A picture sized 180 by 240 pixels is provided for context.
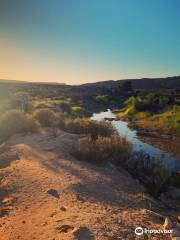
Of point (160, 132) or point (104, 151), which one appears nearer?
point (104, 151)

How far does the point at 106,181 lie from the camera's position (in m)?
11.1

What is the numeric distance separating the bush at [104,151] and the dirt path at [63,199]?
538 millimetres

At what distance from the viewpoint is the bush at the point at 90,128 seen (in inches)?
749

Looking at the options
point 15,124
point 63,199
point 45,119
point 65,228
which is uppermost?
point 15,124

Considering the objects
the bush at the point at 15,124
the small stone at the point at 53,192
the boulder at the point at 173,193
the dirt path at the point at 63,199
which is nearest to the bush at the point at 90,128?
the bush at the point at 15,124

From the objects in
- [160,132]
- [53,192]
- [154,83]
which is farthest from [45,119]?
[154,83]

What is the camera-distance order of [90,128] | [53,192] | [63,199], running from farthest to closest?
1. [90,128]
2. [53,192]
3. [63,199]

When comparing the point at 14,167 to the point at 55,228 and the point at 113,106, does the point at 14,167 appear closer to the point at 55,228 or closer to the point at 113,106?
the point at 55,228

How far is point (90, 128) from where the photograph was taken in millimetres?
19516

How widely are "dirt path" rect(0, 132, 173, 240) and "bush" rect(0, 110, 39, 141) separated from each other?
384cm

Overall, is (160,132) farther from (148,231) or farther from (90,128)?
(148,231)

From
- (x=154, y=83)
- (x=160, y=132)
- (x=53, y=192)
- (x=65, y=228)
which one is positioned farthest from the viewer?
(x=154, y=83)

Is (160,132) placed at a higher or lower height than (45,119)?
lower

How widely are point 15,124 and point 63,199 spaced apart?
10.5 meters
